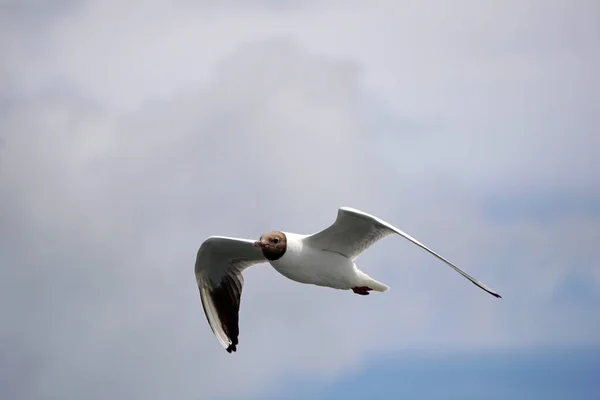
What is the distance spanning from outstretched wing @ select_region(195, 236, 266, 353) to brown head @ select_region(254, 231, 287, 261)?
1735mm

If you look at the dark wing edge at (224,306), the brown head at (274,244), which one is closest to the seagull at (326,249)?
the brown head at (274,244)

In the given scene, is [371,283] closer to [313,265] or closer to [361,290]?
[361,290]

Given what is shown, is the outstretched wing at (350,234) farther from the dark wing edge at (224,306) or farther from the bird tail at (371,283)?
the dark wing edge at (224,306)

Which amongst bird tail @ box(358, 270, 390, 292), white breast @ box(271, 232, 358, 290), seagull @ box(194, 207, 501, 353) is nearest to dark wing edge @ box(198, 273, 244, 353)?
seagull @ box(194, 207, 501, 353)

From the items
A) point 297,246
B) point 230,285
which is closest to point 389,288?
point 297,246

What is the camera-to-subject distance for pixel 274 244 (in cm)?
1669

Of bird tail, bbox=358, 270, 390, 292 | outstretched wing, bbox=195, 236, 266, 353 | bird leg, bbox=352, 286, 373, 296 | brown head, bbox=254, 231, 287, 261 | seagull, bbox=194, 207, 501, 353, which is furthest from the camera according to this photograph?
outstretched wing, bbox=195, 236, 266, 353

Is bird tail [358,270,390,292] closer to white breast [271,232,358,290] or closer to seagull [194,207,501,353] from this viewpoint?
seagull [194,207,501,353]

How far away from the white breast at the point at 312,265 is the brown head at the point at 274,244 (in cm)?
7

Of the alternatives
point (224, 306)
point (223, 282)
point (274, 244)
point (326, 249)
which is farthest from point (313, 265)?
point (224, 306)

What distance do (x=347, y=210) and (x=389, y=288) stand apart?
233 cm

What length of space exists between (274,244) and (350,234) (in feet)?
4.24

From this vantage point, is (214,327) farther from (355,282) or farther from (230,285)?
(355,282)

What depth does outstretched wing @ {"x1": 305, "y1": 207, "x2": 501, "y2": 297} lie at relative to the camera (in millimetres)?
16078
